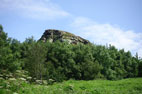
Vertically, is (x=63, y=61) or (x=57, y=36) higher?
(x=57, y=36)

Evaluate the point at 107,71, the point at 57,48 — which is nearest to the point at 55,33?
the point at 57,48

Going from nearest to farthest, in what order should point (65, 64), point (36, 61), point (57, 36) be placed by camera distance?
1. point (36, 61)
2. point (65, 64)
3. point (57, 36)

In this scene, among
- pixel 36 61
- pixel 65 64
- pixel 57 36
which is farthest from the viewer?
pixel 57 36

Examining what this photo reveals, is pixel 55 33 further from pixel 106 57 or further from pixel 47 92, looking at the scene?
pixel 47 92

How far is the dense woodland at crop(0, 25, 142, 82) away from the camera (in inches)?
1053

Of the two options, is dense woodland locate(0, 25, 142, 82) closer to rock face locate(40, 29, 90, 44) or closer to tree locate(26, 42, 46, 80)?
tree locate(26, 42, 46, 80)

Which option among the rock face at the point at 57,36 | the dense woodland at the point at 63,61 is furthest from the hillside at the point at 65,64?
the rock face at the point at 57,36

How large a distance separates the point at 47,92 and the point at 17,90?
2273 millimetres

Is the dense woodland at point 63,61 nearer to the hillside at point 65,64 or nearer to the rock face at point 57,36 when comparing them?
the hillside at point 65,64

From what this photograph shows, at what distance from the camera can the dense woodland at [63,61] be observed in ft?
87.8

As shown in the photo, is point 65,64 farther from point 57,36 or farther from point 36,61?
point 57,36

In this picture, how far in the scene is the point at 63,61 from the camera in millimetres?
40625

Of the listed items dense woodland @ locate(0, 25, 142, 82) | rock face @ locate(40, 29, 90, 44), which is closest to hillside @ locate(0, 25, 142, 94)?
dense woodland @ locate(0, 25, 142, 82)

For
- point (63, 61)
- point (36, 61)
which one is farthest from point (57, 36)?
point (36, 61)
